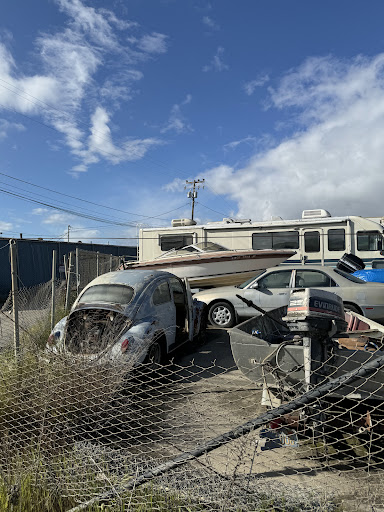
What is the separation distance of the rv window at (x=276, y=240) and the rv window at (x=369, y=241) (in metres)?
2.04

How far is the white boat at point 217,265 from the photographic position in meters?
11.8

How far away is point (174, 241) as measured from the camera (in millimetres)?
15711

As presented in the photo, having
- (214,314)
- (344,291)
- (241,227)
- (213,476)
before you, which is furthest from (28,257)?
(213,476)

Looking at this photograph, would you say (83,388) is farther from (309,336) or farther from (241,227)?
(241,227)

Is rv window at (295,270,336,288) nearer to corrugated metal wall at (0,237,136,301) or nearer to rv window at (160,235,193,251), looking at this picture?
rv window at (160,235,193,251)

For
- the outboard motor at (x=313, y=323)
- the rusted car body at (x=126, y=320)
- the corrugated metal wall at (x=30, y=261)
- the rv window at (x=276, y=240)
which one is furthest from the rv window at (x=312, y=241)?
the corrugated metal wall at (x=30, y=261)

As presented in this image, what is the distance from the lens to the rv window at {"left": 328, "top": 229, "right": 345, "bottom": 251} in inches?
533

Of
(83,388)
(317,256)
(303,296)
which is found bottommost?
(83,388)

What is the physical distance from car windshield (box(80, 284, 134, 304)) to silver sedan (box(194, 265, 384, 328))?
12.9 feet

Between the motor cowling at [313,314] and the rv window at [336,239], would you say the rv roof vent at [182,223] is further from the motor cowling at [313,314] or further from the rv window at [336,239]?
the motor cowling at [313,314]

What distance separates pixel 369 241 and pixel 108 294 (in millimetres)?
9801

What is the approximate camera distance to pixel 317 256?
45.7 ft

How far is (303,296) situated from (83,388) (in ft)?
7.92

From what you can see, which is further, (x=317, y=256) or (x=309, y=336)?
(x=317, y=256)
